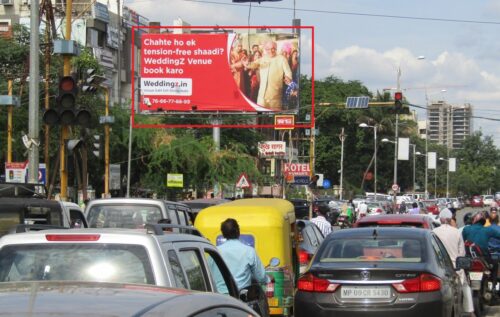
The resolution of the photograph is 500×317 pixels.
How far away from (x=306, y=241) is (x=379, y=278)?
253 inches

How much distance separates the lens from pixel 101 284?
3658 millimetres

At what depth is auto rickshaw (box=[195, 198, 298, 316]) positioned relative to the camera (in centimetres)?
1227

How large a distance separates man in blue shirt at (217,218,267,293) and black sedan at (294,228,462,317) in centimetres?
107

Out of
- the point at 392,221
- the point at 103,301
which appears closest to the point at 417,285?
the point at 392,221

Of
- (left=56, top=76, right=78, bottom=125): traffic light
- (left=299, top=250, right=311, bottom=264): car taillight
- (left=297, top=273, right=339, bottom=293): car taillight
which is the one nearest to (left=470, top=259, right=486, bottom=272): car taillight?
(left=299, top=250, right=311, bottom=264): car taillight

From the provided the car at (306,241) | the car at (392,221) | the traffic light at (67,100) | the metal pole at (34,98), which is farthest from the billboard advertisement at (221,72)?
the car at (392,221)

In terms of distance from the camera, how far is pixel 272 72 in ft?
141

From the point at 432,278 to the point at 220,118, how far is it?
36732 millimetres

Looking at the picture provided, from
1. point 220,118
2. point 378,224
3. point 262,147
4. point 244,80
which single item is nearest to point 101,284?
point 378,224

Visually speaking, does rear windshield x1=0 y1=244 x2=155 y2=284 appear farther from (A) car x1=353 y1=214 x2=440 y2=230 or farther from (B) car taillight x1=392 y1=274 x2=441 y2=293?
(A) car x1=353 y1=214 x2=440 y2=230

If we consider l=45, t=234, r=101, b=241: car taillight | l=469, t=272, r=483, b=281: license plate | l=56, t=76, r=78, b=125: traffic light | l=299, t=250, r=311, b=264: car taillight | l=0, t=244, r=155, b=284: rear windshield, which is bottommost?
l=469, t=272, r=483, b=281: license plate

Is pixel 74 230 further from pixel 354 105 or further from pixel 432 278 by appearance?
pixel 354 105

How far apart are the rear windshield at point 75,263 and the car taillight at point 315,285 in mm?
4432

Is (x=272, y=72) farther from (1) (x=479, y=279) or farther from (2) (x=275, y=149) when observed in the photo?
(1) (x=479, y=279)
